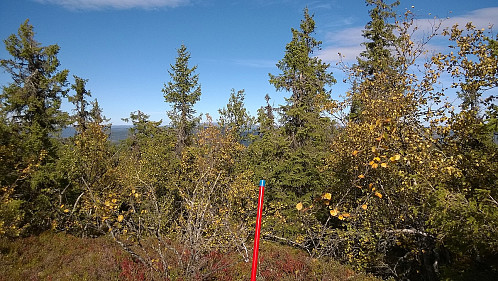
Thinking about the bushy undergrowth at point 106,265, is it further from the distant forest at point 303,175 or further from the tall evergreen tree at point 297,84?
the tall evergreen tree at point 297,84

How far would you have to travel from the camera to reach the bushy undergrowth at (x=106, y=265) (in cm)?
907

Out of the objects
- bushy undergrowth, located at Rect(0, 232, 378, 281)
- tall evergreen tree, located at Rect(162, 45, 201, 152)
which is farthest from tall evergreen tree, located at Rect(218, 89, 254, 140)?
bushy undergrowth, located at Rect(0, 232, 378, 281)

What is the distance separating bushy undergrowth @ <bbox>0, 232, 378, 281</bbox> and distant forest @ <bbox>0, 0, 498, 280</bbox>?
21.7 inches

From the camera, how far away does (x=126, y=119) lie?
3672cm

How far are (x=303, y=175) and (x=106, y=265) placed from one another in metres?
10.9

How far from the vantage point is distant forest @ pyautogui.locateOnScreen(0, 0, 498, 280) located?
21.4 ft

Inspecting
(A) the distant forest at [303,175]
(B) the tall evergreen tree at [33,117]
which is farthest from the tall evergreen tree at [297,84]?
(B) the tall evergreen tree at [33,117]

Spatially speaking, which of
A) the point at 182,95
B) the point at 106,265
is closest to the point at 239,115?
the point at 182,95

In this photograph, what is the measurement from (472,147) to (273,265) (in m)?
7.82

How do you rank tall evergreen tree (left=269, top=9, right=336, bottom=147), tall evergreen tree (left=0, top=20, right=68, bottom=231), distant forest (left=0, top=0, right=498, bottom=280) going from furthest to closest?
1. tall evergreen tree (left=269, top=9, right=336, bottom=147)
2. tall evergreen tree (left=0, top=20, right=68, bottom=231)
3. distant forest (left=0, top=0, right=498, bottom=280)

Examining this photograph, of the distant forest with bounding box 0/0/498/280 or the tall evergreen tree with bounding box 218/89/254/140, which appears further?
the tall evergreen tree with bounding box 218/89/254/140

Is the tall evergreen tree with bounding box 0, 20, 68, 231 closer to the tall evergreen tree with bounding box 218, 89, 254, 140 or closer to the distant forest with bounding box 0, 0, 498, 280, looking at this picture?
the distant forest with bounding box 0, 0, 498, 280

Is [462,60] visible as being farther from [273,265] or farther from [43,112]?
[43,112]

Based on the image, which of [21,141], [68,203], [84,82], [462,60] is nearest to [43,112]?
[21,141]
